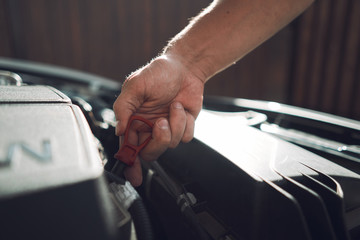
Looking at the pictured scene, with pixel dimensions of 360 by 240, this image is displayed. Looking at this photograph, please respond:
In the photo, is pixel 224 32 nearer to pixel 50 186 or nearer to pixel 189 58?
pixel 189 58

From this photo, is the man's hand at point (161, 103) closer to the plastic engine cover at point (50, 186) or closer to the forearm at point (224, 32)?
the forearm at point (224, 32)

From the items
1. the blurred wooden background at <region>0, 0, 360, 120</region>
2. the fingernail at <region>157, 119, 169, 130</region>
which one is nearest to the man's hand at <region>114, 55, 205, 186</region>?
the fingernail at <region>157, 119, 169, 130</region>

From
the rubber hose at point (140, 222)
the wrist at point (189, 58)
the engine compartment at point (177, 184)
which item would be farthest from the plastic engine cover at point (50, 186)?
the wrist at point (189, 58)

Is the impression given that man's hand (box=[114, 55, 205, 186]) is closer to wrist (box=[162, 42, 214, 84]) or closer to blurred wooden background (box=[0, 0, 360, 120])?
wrist (box=[162, 42, 214, 84])

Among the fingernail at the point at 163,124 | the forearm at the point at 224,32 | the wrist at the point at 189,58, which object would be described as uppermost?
the forearm at the point at 224,32

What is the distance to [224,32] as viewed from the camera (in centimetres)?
82

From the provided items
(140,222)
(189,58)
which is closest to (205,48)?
(189,58)

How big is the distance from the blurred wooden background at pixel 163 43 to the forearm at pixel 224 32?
3464mm

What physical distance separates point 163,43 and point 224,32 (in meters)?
3.76

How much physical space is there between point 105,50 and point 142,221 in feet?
14.0

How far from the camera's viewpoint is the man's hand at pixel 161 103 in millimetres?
650

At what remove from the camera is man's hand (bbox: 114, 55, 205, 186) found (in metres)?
0.65

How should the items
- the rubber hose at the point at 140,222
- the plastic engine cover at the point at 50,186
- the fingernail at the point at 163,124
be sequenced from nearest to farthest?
the plastic engine cover at the point at 50,186
the rubber hose at the point at 140,222
the fingernail at the point at 163,124

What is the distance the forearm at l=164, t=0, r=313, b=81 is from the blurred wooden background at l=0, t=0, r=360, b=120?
3.46 metres
